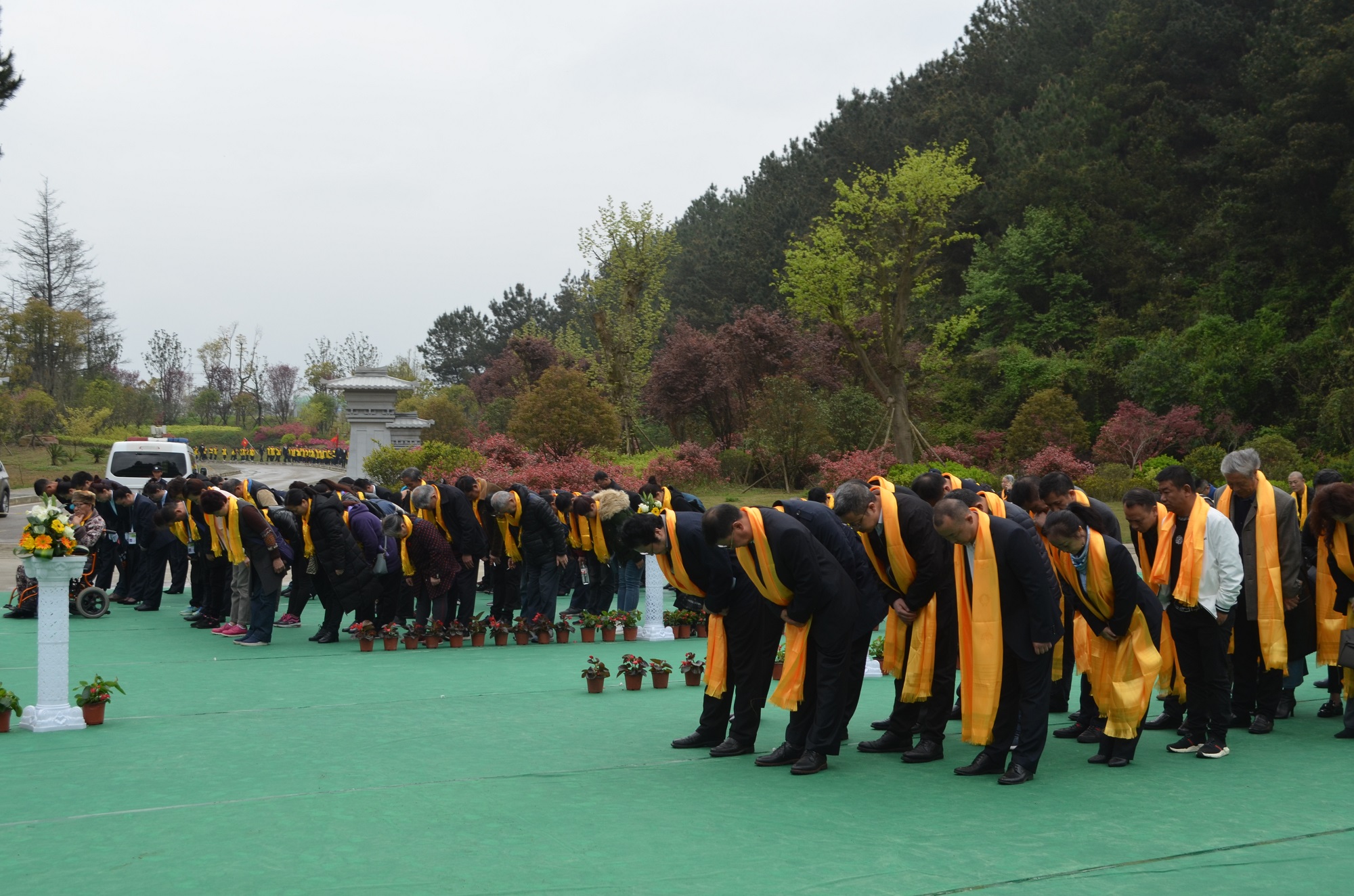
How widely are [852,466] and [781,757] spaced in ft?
61.3

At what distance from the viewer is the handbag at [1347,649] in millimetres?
6918

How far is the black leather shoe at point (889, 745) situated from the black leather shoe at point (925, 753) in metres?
0.17

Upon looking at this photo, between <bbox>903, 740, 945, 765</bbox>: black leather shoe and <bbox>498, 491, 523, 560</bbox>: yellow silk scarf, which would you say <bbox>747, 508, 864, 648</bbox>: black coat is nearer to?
<bbox>903, 740, 945, 765</bbox>: black leather shoe

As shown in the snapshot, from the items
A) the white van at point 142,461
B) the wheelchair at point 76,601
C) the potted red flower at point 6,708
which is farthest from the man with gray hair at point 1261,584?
the white van at point 142,461

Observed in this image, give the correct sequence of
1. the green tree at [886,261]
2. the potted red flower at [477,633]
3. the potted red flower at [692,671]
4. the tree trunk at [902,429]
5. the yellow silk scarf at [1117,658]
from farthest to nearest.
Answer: the green tree at [886,261] < the tree trunk at [902,429] < the potted red flower at [477,633] < the potted red flower at [692,671] < the yellow silk scarf at [1117,658]

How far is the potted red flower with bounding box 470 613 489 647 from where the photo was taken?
11.6 meters

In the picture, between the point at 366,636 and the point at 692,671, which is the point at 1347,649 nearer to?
the point at 692,671

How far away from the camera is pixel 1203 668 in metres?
6.61

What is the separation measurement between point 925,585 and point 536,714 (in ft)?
9.40

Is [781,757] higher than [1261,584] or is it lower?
lower

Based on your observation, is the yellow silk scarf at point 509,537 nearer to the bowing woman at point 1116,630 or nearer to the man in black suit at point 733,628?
the man in black suit at point 733,628

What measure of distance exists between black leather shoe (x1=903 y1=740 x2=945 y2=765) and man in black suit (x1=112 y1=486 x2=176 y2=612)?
1048 cm

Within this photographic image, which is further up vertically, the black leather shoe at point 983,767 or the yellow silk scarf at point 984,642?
the yellow silk scarf at point 984,642

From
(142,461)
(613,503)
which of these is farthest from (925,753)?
(142,461)
